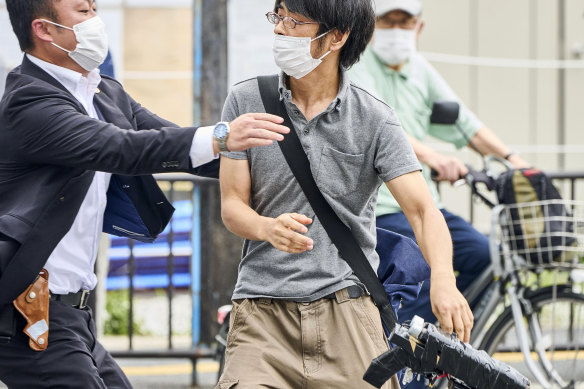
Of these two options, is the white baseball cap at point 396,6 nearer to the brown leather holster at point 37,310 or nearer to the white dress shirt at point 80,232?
the white dress shirt at point 80,232

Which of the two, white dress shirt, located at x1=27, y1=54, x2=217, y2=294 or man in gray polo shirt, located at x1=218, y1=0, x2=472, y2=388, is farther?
white dress shirt, located at x1=27, y1=54, x2=217, y2=294

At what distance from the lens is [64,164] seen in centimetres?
300

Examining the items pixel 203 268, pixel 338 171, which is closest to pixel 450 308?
pixel 338 171

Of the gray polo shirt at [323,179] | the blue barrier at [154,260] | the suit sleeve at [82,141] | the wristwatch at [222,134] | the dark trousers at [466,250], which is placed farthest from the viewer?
the blue barrier at [154,260]

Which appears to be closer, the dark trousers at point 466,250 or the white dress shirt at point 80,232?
the white dress shirt at point 80,232

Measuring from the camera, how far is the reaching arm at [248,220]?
269cm

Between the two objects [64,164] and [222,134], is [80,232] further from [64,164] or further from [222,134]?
[222,134]

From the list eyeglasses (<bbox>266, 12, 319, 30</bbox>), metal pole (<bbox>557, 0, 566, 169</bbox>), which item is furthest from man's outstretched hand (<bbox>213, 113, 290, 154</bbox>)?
metal pole (<bbox>557, 0, 566, 169</bbox>)

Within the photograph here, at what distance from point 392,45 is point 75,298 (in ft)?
6.74

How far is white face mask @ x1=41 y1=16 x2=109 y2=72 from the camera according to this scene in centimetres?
327

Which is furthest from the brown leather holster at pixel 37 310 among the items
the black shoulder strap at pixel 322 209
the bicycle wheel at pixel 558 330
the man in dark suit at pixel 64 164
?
the bicycle wheel at pixel 558 330

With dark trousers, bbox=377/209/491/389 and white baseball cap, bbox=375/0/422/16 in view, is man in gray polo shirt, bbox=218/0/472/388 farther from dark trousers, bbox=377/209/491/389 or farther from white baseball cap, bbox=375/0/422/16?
dark trousers, bbox=377/209/491/389

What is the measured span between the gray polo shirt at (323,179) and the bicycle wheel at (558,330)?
5.93 ft

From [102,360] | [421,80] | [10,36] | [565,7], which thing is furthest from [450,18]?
[102,360]
